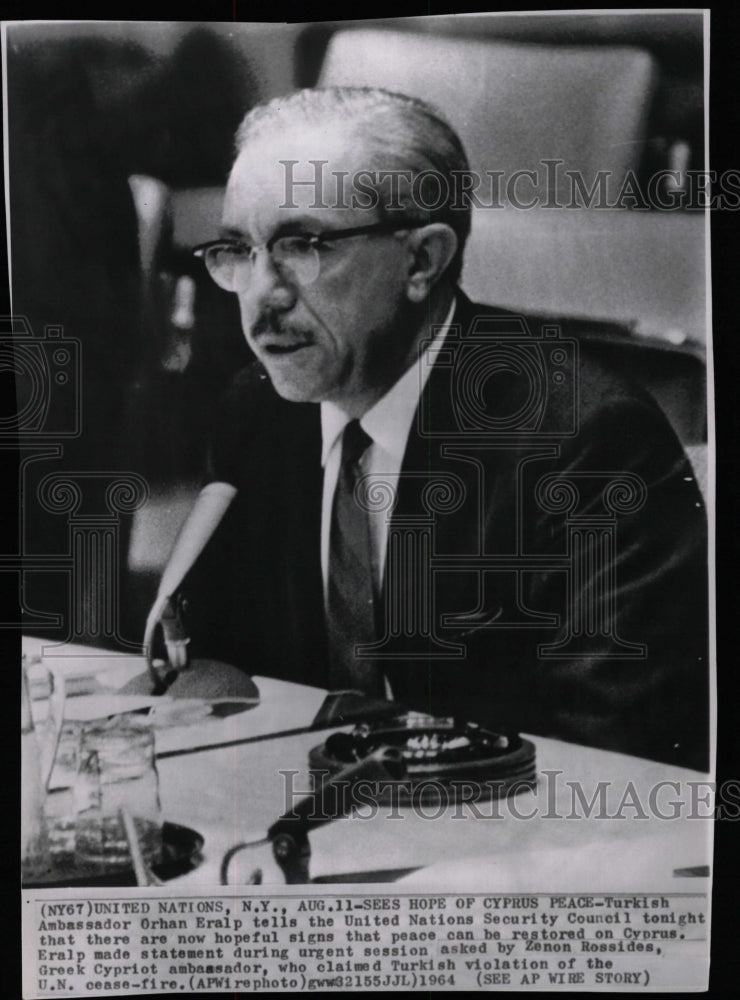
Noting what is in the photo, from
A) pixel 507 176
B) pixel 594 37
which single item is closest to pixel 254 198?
pixel 507 176

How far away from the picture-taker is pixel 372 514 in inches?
40.9

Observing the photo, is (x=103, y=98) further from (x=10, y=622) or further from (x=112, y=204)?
(x=10, y=622)

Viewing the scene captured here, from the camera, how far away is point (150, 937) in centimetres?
103

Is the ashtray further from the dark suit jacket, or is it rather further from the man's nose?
the man's nose

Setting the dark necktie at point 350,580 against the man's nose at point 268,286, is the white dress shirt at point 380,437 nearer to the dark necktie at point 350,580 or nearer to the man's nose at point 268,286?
the dark necktie at point 350,580

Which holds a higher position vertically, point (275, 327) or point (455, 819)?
point (275, 327)

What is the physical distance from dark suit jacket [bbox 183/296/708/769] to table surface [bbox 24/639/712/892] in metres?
0.05

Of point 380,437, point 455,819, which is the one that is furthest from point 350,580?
point 455,819

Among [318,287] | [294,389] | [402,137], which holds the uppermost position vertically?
[402,137]

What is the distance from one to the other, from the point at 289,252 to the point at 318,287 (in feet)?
0.19

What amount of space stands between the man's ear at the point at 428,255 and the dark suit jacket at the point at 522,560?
0.06 metres

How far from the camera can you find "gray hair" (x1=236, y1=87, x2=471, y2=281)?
102 centimetres

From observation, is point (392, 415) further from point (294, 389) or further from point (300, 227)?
point (300, 227)

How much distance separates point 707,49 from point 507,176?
0.31m
